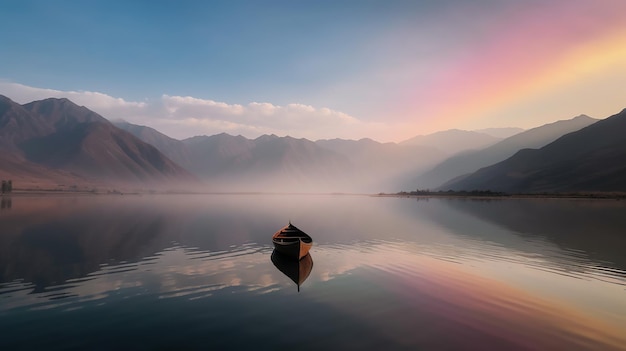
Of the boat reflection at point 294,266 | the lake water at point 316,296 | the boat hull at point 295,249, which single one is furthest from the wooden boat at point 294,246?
the lake water at point 316,296

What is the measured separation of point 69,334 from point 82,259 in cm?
2057

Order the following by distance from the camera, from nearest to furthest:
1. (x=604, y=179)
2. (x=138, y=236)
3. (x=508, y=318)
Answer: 1. (x=508, y=318)
2. (x=138, y=236)
3. (x=604, y=179)

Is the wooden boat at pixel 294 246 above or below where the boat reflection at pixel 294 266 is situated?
above

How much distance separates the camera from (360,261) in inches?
1326

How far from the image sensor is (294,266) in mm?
31359

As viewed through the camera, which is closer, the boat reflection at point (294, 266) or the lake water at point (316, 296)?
the lake water at point (316, 296)

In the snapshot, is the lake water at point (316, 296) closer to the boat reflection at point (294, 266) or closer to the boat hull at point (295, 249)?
the boat reflection at point (294, 266)

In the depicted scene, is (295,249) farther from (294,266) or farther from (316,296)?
(316,296)

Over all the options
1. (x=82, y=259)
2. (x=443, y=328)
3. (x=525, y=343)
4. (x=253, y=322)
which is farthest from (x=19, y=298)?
(x=525, y=343)

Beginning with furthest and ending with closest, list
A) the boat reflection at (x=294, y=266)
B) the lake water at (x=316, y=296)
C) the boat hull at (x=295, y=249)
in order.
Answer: the boat hull at (x=295, y=249)
the boat reflection at (x=294, y=266)
the lake water at (x=316, y=296)

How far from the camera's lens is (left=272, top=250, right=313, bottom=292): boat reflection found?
27231mm

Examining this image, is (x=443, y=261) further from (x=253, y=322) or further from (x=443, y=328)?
(x=253, y=322)

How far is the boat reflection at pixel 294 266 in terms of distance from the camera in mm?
27231

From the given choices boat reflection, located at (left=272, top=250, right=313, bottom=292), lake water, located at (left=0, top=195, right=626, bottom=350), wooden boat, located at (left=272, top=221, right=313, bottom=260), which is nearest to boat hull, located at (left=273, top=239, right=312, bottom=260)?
wooden boat, located at (left=272, top=221, right=313, bottom=260)
